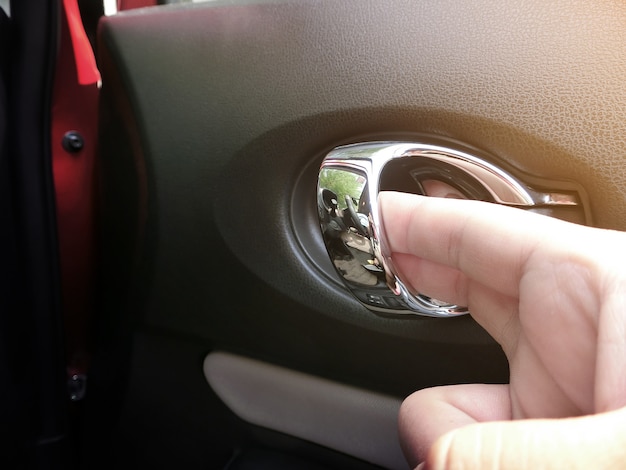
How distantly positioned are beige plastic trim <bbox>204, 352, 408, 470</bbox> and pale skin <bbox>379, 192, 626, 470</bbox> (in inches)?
8.1

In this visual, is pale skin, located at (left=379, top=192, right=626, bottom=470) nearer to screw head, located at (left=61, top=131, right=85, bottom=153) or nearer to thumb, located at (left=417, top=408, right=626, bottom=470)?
thumb, located at (left=417, top=408, right=626, bottom=470)

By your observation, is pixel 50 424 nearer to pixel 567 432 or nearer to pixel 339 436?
pixel 339 436

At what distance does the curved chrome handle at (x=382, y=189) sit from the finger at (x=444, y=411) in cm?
13

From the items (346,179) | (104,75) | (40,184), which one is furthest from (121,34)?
(346,179)

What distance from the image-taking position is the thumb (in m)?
0.26

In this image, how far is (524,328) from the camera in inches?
15.9

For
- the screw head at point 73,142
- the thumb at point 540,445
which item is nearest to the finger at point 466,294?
A: the thumb at point 540,445

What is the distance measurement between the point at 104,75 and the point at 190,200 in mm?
200

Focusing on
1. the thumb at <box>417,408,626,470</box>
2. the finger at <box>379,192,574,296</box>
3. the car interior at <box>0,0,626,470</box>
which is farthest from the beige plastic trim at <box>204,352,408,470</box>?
the thumb at <box>417,408,626,470</box>

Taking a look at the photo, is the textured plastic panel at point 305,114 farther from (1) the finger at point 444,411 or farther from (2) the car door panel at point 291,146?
(1) the finger at point 444,411

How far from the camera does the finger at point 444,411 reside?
430mm

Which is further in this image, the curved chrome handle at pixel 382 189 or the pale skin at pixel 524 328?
the curved chrome handle at pixel 382 189

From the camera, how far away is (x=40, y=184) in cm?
73

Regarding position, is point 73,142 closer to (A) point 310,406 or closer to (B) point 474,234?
(A) point 310,406
